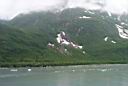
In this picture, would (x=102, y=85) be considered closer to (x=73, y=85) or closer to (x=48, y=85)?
(x=73, y=85)

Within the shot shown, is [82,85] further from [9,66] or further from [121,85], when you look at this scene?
[9,66]

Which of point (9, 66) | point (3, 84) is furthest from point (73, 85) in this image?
point (9, 66)

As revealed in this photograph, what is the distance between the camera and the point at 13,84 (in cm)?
10450

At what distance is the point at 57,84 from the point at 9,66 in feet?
315

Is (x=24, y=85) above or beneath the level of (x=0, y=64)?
beneath

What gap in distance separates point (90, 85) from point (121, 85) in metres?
8.14

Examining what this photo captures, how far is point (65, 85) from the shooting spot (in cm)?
10362

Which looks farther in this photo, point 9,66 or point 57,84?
point 9,66

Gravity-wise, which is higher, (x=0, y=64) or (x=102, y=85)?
(x=0, y=64)

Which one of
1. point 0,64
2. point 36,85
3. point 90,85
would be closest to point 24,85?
point 36,85

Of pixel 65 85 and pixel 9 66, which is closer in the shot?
pixel 65 85

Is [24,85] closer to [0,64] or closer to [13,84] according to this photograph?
[13,84]

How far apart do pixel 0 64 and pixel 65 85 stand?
10059 centimetres

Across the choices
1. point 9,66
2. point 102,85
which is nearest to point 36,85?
point 102,85
